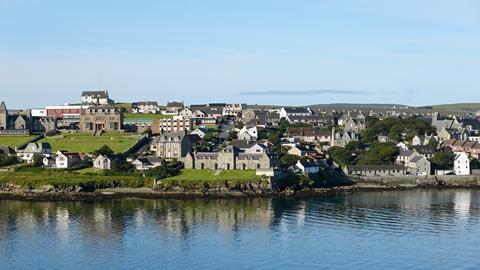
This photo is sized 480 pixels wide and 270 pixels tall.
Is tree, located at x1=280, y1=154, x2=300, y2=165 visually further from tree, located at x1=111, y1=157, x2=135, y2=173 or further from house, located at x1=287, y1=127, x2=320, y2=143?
house, located at x1=287, y1=127, x2=320, y2=143

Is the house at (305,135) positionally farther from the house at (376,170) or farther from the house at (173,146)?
the house at (173,146)

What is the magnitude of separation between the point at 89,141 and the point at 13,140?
667 cm

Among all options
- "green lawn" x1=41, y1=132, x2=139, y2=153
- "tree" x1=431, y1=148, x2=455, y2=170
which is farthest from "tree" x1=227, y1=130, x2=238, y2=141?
"tree" x1=431, y1=148, x2=455, y2=170

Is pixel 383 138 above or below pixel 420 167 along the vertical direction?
above

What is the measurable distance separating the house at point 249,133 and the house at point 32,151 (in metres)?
14.7

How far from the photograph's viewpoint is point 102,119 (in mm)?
65250

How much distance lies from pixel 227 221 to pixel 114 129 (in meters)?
32.4

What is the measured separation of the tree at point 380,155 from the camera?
5209 cm

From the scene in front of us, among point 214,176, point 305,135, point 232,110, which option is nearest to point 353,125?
point 305,135

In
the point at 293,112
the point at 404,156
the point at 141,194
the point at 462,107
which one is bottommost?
the point at 141,194

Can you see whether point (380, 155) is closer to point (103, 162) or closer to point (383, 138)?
point (383, 138)

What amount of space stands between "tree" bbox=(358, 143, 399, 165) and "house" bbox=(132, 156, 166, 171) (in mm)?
13758

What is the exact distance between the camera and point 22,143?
58.0 metres

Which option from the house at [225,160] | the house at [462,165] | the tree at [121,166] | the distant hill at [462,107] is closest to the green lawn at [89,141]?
the tree at [121,166]
